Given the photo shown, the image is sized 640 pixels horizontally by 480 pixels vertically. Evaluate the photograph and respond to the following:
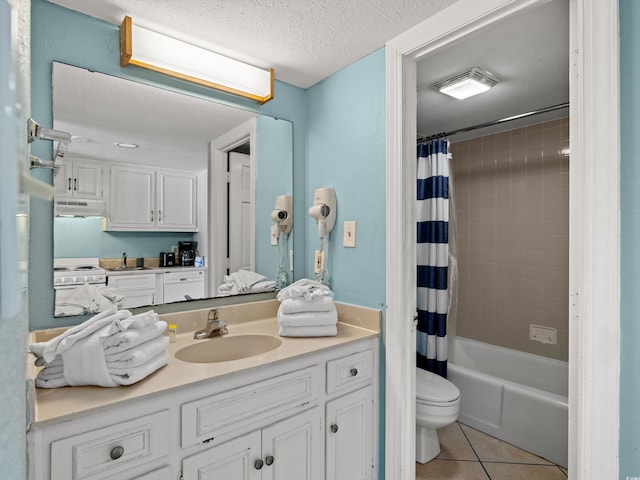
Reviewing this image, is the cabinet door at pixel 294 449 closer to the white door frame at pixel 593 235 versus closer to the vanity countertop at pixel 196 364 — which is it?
the vanity countertop at pixel 196 364

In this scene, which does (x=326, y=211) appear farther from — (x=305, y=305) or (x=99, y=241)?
(x=99, y=241)

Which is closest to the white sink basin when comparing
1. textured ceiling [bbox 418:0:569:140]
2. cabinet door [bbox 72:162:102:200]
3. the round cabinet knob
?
the round cabinet knob

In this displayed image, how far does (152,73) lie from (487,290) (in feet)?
9.36

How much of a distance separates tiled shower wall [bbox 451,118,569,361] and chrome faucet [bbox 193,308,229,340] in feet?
6.92

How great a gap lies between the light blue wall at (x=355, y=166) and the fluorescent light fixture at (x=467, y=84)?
0.52m

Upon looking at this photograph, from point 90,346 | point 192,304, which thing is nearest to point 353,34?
point 192,304

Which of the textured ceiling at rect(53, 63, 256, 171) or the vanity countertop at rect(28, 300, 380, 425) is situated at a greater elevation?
the textured ceiling at rect(53, 63, 256, 171)

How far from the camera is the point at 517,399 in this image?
2145 millimetres

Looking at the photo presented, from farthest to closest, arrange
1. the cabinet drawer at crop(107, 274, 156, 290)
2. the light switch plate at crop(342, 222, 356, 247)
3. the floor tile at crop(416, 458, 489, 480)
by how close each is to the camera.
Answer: the floor tile at crop(416, 458, 489, 480) → the light switch plate at crop(342, 222, 356, 247) → the cabinet drawer at crop(107, 274, 156, 290)

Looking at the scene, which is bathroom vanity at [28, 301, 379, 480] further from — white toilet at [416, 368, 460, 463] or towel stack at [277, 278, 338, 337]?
white toilet at [416, 368, 460, 463]

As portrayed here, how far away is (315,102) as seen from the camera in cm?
198

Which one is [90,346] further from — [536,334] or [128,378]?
[536,334]

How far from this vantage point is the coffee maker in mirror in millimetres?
1639

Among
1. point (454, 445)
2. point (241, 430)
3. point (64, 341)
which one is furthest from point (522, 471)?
point (64, 341)
